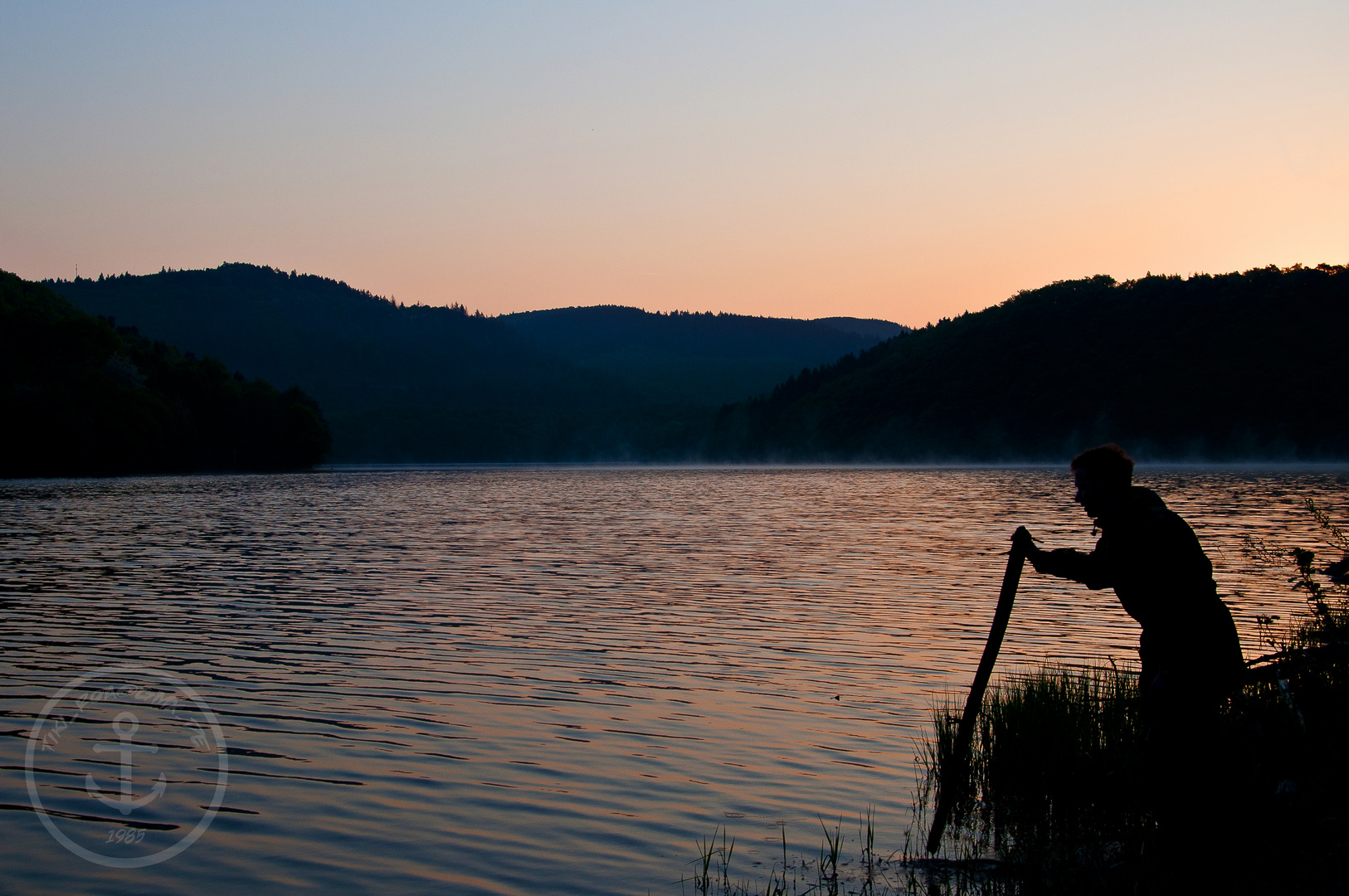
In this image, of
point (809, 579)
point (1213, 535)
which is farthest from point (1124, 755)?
point (1213, 535)

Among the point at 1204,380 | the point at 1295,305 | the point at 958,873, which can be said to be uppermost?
the point at 1295,305

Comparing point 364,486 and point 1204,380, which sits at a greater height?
point 1204,380

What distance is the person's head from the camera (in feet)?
24.8

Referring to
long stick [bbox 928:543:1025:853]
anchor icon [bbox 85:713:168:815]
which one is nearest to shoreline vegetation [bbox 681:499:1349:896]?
long stick [bbox 928:543:1025:853]

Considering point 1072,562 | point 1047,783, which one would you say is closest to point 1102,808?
point 1047,783

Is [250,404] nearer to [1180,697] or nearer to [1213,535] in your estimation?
[1213,535]

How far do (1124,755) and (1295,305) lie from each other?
20177 centimetres

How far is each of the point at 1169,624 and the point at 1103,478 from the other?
101cm

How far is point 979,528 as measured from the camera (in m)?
45.4

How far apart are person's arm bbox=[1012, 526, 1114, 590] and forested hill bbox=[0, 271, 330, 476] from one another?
120687mm

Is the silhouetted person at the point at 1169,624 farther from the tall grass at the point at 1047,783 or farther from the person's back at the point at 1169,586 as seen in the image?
the tall grass at the point at 1047,783

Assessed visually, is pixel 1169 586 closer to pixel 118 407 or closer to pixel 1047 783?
pixel 1047 783

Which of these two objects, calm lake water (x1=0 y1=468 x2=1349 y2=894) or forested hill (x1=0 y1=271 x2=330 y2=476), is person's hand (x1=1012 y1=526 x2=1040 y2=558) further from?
forested hill (x1=0 y1=271 x2=330 y2=476)

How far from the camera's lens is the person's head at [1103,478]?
24.8 ft
